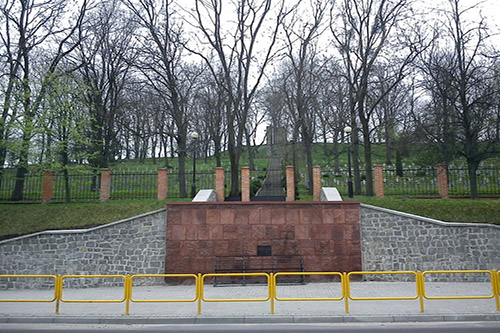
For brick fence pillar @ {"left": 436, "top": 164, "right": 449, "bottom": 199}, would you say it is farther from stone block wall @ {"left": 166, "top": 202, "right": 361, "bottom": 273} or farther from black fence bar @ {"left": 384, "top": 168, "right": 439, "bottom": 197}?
stone block wall @ {"left": 166, "top": 202, "right": 361, "bottom": 273}

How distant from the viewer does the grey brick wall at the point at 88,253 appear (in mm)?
12844

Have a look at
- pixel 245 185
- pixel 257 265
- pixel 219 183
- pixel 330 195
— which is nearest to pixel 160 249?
pixel 257 265

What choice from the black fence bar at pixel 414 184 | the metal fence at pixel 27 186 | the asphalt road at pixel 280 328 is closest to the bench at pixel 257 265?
the asphalt road at pixel 280 328

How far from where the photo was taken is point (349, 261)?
13016 mm

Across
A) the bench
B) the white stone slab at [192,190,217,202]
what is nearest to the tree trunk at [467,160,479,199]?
the bench

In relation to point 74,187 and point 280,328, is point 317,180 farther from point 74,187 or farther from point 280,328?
point 74,187

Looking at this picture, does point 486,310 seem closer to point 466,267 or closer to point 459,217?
point 466,267

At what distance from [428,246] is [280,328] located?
823 cm

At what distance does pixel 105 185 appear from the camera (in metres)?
18.2

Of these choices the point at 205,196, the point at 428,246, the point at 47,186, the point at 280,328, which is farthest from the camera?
the point at 47,186

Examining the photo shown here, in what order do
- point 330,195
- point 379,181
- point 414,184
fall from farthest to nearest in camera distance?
1. point 414,184
2. point 379,181
3. point 330,195

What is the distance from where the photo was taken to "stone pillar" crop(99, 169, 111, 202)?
18.1m

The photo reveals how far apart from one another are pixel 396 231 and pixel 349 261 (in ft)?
7.25

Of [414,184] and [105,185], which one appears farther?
[414,184]
